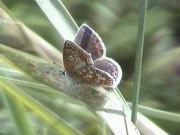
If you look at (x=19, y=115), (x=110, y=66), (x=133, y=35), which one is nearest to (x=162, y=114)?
(x=110, y=66)

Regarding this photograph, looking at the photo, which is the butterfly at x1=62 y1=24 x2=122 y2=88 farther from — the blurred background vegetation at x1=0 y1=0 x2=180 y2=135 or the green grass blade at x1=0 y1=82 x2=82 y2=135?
the blurred background vegetation at x1=0 y1=0 x2=180 y2=135

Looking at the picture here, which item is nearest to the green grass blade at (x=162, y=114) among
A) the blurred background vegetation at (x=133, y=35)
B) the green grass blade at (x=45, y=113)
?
the green grass blade at (x=45, y=113)

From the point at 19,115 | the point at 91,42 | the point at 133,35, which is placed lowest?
the point at 19,115

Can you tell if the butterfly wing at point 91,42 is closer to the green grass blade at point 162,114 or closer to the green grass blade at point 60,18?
the green grass blade at point 60,18

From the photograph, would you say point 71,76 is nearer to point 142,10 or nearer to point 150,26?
point 142,10

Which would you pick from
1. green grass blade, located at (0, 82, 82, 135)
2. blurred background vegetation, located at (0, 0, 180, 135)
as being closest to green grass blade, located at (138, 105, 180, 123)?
green grass blade, located at (0, 82, 82, 135)

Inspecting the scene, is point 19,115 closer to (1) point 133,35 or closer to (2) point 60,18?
(2) point 60,18

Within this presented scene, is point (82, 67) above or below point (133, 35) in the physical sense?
below
